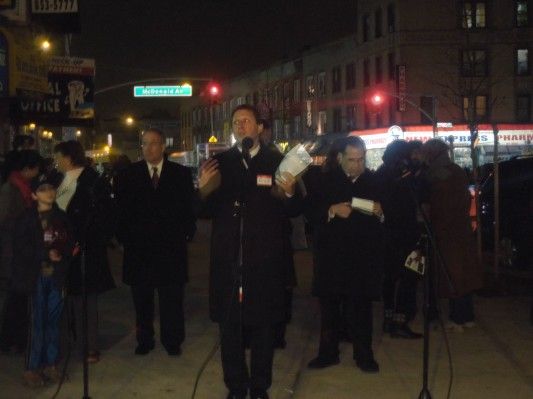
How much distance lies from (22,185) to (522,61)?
49.8m

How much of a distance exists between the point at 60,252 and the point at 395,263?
10.8 feet

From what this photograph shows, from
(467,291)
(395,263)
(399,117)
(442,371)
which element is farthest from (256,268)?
(399,117)

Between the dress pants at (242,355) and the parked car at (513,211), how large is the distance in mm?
8556

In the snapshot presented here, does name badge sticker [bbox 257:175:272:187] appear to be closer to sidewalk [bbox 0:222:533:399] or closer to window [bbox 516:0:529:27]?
sidewalk [bbox 0:222:533:399]

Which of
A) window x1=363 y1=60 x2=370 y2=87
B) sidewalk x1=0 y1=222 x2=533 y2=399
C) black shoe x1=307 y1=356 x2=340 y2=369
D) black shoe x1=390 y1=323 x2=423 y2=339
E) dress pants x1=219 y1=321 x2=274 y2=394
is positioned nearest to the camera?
dress pants x1=219 y1=321 x2=274 y2=394

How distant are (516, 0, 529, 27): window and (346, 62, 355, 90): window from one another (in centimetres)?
1051

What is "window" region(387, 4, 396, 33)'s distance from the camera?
2145 inches

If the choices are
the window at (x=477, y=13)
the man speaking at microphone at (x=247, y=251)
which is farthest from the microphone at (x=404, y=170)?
the window at (x=477, y=13)

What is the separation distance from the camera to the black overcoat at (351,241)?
7.46 metres

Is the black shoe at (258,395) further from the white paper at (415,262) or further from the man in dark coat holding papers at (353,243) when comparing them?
the white paper at (415,262)

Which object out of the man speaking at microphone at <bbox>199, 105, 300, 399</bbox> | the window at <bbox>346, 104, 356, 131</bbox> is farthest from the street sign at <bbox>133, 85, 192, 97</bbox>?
the man speaking at microphone at <bbox>199, 105, 300, 399</bbox>

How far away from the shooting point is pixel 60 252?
712 centimetres

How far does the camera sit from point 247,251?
6.33 meters

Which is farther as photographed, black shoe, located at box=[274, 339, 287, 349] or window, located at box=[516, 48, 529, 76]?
window, located at box=[516, 48, 529, 76]
